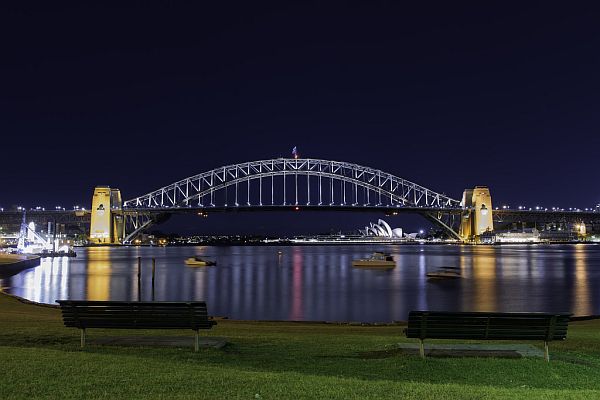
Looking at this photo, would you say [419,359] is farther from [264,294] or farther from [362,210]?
[362,210]

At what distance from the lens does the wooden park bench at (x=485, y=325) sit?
729cm

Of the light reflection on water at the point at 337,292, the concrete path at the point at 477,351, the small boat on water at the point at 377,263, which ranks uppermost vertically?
the small boat on water at the point at 377,263

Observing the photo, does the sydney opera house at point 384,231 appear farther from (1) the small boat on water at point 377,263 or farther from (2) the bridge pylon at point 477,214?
(1) the small boat on water at point 377,263

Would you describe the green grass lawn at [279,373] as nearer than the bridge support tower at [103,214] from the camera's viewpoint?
Yes

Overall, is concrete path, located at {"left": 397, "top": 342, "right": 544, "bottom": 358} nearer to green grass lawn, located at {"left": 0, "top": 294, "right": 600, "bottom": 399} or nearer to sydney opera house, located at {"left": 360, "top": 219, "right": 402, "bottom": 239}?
green grass lawn, located at {"left": 0, "top": 294, "right": 600, "bottom": 399}

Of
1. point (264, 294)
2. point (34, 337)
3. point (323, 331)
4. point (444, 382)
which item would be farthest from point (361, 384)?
point (264, 294)

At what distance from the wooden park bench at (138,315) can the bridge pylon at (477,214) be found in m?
99.2

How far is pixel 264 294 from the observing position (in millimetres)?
27062

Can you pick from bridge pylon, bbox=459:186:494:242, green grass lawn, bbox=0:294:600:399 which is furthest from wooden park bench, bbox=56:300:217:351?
bridge pylon, bbox=459:186:494:242

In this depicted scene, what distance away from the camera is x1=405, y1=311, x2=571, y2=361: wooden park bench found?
7.29m

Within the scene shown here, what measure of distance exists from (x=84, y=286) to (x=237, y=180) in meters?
76.9

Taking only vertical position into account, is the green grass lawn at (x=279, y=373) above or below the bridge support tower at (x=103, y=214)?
below

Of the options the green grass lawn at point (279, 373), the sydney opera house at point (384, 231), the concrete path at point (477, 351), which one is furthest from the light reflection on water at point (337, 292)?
the sydney opera house at point (384, 231)

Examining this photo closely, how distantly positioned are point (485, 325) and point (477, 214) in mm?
99304
